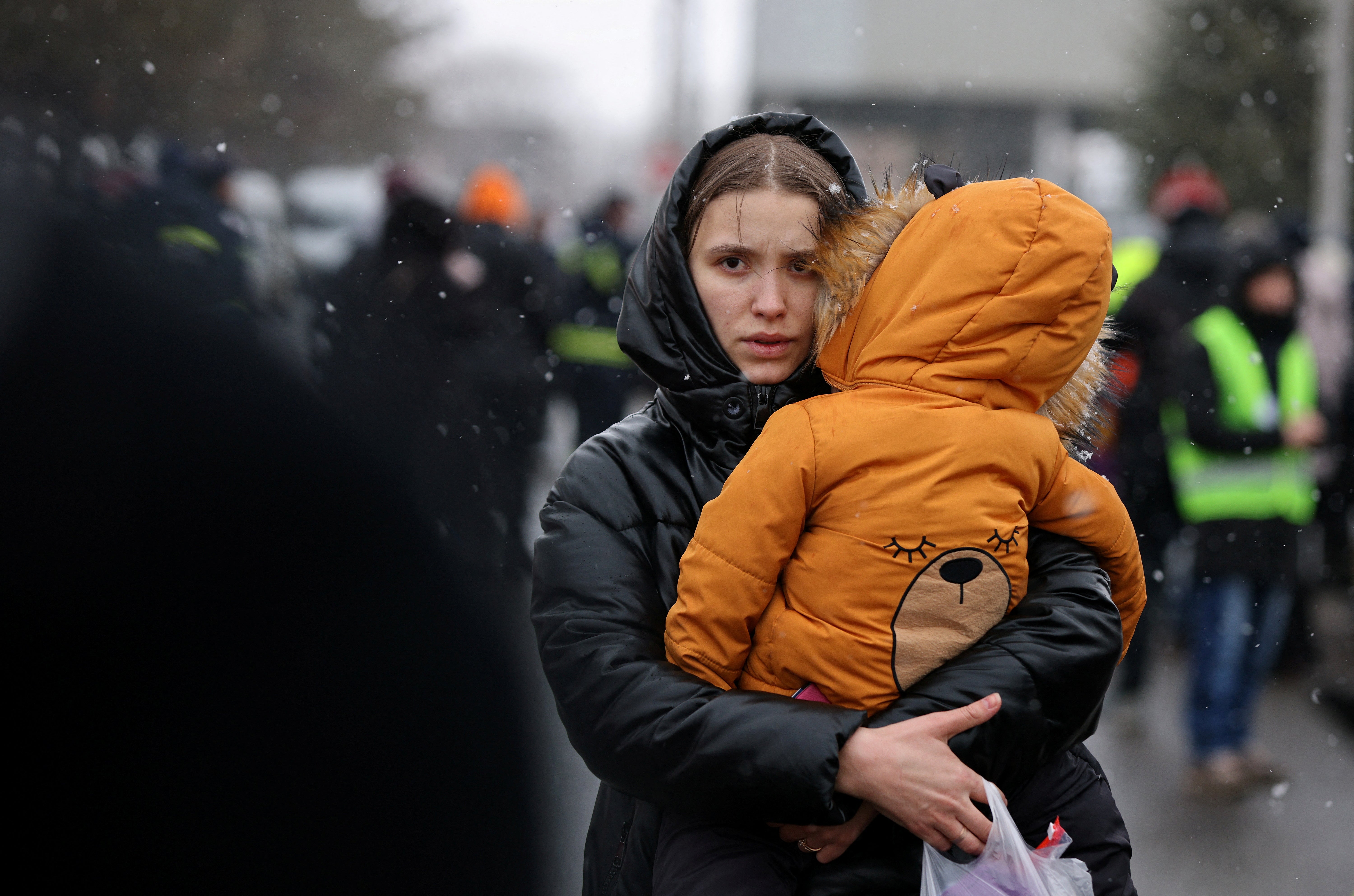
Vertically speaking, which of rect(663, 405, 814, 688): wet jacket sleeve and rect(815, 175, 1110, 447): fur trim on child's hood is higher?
rect(815, 175, 1110, 447): fur trim on child's hood

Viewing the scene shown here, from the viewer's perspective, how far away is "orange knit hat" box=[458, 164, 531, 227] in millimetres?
6246

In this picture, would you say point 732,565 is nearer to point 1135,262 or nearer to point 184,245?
point 184,245

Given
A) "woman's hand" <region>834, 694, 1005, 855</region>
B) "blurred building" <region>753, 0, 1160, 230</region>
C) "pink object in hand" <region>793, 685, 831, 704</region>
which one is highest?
"blurred building" <region>753, 0, 1160, 230</region>

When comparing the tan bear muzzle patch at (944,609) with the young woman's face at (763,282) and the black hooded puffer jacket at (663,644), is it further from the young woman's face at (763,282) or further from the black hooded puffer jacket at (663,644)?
the young woman's face at (763,282)

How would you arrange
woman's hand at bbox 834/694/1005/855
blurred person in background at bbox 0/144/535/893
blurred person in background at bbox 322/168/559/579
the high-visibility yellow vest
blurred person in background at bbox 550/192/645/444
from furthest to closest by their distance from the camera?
1. blurred person in background at bbox 550/192/645/444
2. the high-visibility yellow vest
3. blurred person in background at bbox 322/168/559/579
4. blurred person in background at bbox 0/144/535/893
5. woman's hand at bbox 834/694/1005/855

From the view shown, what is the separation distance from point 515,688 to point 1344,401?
480 centimetres

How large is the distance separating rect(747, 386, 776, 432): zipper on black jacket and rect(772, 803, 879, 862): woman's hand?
0.48 metres

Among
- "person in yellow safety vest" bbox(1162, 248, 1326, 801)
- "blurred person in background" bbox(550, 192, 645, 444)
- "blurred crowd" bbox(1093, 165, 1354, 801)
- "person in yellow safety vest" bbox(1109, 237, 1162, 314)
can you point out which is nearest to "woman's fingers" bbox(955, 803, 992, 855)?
"blurred crowd" bbox(1093, 165, 1354, 801)

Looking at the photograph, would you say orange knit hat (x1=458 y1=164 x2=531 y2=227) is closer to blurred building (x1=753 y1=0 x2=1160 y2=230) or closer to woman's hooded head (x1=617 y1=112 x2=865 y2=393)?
woman's hooded head (x1=617 y1=112 x2=865 y2=393)

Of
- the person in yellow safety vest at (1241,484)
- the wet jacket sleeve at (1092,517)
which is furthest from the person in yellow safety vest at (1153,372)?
the wet jacket sleeve at (1092,517)

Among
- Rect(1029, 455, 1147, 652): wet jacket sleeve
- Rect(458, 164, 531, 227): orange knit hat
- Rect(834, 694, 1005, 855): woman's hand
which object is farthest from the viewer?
Rect(458, 164, 531, 227): orange knit hat

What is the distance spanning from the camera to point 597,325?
7227mm

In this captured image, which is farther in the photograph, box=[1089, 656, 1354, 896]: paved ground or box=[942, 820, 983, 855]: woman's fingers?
box=[1089, 656, 1354, 896]: paved ground

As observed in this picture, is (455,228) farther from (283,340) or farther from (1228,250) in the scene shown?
(283,340)
